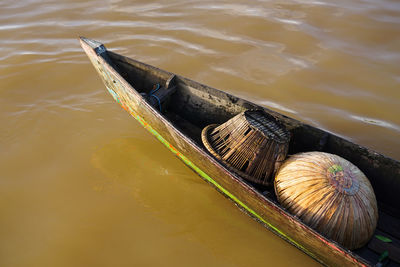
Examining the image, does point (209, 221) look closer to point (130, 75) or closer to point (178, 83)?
point (178, 83)

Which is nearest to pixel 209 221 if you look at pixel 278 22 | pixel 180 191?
pixel 180 191

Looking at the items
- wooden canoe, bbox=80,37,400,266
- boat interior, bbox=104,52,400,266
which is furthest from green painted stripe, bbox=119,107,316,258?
boat interior, bbox=104,52,400,266

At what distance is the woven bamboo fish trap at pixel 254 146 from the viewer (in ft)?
10.1

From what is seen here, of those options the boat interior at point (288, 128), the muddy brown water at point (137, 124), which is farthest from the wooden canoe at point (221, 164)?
the muddy brown water at point (137, 124)

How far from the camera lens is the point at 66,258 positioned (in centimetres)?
313

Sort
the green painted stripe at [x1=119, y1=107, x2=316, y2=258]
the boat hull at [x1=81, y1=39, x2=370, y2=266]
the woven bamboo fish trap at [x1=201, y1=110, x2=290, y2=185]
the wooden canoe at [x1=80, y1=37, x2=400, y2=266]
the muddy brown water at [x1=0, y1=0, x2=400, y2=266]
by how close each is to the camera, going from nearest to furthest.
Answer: the boat hull at [x1=81, y1=39, x2=370, y2=266], the wooden canoe at [x1=80, y1=37, x2=400, y2=266], the green painted stripe at [x1=119, y1=107, x2=316, y2=258], the woven bamboo fish trap at [x1=201, y1=110, x2=290, y2=185], the muddy brown water at [x1=0, y1=0, x2=400, y2=266]

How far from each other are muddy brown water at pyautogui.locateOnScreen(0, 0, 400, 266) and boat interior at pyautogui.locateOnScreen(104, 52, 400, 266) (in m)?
0.62

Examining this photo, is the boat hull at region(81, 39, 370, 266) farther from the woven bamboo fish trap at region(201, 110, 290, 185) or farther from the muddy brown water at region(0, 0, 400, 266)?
the muddy brown water at region(0, 0, 400, 266)

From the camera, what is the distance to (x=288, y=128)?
3.54 metres

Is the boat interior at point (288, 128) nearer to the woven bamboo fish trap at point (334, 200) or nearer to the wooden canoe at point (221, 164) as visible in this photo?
the wooden canoe at point (221, 164)

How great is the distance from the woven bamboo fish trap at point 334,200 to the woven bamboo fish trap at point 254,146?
0.35 m

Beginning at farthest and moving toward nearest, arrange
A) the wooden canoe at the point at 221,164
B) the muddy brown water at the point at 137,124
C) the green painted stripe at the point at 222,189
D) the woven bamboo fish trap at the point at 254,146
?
the muddy brown water at the point at 137,124, the woven bamboo fish trap at the point at 254,146, the green painted stripe at the point at 222,189, the wooden canoe at the point at 221,164

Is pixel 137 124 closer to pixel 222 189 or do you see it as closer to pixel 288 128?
pixel 222 189

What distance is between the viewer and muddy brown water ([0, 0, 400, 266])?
3.29 m
